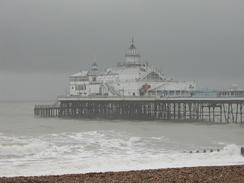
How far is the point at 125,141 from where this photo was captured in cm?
3394

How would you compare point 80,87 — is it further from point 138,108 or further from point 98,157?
point 98,157

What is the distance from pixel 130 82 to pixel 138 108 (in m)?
9.29

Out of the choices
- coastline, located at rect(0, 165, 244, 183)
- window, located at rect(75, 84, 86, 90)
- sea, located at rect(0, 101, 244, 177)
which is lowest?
sea, located at rect(0, 101, 244, 177)

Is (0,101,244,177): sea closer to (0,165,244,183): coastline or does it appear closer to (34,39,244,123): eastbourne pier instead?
(0,165,244,183): coastline

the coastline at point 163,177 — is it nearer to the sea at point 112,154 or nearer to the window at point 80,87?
the sea at point 112,154

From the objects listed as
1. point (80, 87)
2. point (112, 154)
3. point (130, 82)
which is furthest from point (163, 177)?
point (80, 87)

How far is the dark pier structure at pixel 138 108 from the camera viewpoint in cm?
5842

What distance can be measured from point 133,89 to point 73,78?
55.0 feet

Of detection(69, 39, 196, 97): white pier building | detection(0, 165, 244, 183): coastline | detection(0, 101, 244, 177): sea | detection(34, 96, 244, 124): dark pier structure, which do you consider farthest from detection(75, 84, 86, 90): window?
detection(0, 165, 244, 183): coastline

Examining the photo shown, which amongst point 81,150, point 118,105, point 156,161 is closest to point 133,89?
point 118,105

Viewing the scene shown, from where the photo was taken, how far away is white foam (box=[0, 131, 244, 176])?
20266 mm

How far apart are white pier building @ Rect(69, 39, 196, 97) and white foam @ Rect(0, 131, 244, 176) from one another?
33.8 meters

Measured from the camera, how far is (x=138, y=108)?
65438 mm

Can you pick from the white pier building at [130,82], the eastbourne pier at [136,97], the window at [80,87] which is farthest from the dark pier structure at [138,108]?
the window at [80,87]
